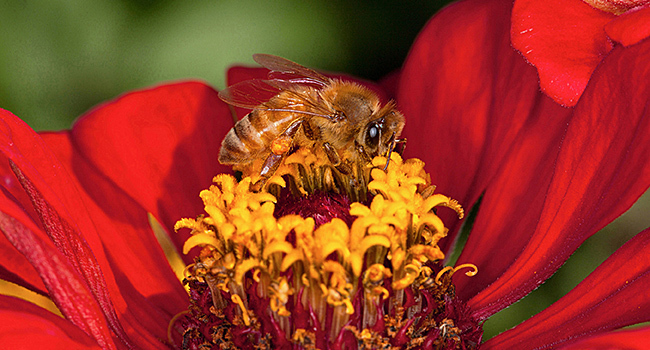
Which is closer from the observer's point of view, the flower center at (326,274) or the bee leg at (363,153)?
the flower center at (326,274)

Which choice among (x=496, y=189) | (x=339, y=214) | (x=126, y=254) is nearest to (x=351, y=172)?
(x=339, y=214)

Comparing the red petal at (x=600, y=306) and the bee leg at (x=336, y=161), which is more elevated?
the bee leg at (x=336, y=161)

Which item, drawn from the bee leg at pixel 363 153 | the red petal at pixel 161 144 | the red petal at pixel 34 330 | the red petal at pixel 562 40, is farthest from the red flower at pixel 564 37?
the red petal at pixel 34 330

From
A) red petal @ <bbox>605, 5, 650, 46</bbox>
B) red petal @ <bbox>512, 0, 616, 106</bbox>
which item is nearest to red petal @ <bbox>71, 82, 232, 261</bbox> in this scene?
red petal @ <bbox>512, 0, 616, 106</bbox>

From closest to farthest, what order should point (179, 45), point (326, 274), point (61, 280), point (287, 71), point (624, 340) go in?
point (624, 340) < point (61, 280) < point (326, 274) < point (287, 71) < point (179, 45)

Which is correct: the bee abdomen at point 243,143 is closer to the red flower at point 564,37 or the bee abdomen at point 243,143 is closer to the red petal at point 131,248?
the red petal at point 131,248

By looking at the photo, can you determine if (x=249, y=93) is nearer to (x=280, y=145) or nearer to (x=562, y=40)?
(x=280, y=145)

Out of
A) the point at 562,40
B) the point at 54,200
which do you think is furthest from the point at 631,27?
the point at 54,200
